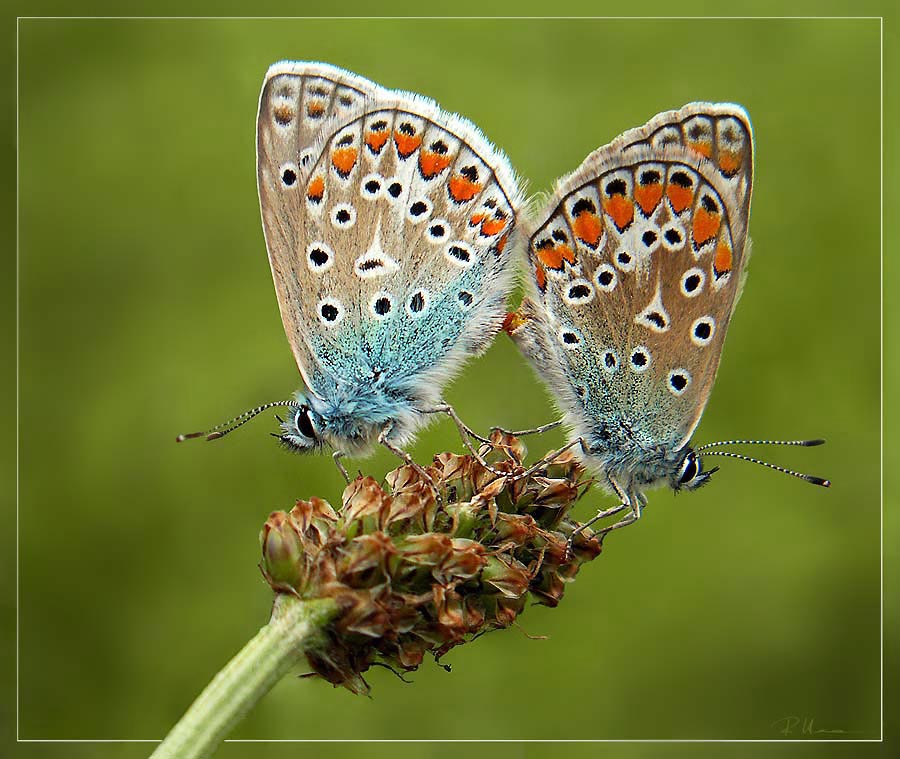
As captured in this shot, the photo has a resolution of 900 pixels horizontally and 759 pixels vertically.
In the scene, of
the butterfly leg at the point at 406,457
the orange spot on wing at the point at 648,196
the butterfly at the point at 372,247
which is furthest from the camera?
the orange spot on wing at the point at 648,196

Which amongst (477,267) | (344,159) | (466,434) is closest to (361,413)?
(466,434)

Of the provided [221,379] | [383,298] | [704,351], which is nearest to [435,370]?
[383,298]

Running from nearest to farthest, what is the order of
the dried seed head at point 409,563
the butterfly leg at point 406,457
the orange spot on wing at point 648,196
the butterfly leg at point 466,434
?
the dried seed head at point 409,563
the butterfly leg at point 406,457
the butterfly leg at point 466,434
the orange spot on wing at point 648,196

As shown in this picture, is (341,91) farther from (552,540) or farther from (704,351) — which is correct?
(552,540)

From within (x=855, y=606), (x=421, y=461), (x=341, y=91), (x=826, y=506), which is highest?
(x=341, y=91)

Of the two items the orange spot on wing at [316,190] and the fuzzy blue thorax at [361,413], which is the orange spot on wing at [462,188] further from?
the fuzzy blue thorax at [361,413]

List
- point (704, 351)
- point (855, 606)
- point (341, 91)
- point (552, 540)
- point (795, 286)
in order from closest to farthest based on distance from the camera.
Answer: point (552, 540) → point (704, 351) → point (341, 91) → point (855, 606) → point (795, 286)
